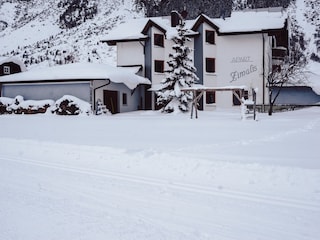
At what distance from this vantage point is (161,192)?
20.7 ft

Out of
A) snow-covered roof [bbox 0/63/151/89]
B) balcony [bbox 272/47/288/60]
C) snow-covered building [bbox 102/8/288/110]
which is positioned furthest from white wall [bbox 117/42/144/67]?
balcony [bbox 272/47/288/60]

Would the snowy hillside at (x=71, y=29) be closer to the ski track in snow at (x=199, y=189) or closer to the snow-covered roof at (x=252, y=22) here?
the snow-covered roof at (x=252, y=22)

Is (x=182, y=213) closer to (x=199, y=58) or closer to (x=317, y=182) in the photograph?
(x=317, y=182)

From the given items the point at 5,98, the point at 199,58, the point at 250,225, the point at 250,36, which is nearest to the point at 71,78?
the point at 5,98

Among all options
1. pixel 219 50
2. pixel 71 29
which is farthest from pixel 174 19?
pixel 71 29

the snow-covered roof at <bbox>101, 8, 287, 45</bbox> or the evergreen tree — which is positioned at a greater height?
the snow-covered roof at <bbox>101, 8, 287, 45</bbox>

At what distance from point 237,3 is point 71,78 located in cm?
4837

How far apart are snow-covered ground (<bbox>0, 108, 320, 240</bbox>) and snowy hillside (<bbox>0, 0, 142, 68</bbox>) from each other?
57.4 metres

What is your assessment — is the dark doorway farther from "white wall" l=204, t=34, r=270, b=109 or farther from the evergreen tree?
the evergreen tree

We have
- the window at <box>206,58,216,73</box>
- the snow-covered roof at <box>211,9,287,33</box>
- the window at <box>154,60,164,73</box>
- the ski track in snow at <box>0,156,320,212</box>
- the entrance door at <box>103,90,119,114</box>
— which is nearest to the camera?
the ski track in snow at <box>0,156,320,212</box>

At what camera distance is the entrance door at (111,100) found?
104 feet

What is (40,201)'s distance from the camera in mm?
5836

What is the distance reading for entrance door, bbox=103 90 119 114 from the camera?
31.6 metres

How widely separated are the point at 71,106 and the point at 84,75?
110 inches
